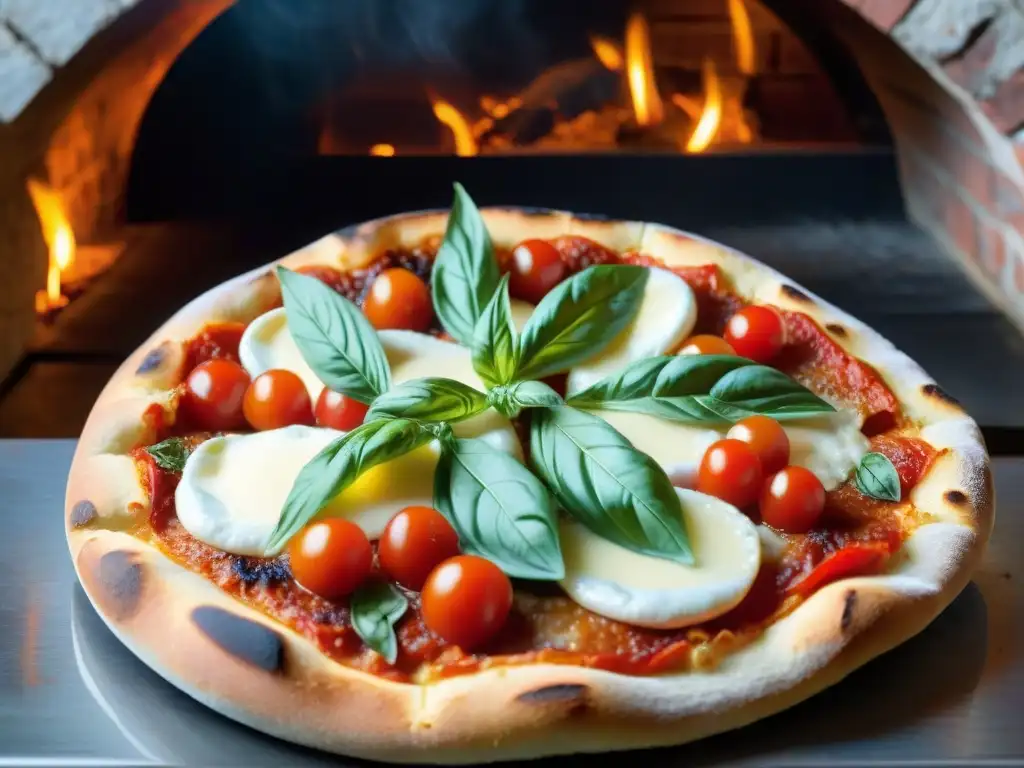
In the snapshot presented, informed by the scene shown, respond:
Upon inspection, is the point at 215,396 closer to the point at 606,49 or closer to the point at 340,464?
the point at 340,464

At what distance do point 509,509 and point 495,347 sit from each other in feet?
1.08

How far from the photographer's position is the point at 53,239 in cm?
238

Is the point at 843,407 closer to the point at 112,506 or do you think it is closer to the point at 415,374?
the point at 415,374

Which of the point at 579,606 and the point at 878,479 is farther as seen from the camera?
the point at 878,479

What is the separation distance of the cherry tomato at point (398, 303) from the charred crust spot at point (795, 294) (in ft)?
1.88

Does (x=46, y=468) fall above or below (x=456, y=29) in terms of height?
below

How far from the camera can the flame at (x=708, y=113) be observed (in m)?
2.85

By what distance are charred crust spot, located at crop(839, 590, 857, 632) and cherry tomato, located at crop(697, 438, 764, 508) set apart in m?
0.19

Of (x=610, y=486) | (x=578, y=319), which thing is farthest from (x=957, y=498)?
(x=578, y=319)

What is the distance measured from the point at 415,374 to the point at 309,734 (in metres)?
0.61

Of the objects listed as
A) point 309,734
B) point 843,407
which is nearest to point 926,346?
point 843,407

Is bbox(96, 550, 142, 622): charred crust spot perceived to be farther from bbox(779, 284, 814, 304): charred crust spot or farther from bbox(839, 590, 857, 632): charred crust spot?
bbox(779, 284, 814, 304): charred crust spot

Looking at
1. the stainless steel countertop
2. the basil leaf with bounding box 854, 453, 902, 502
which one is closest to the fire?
the stainless steel countertop

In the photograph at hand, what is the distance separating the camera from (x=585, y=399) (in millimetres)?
1482
